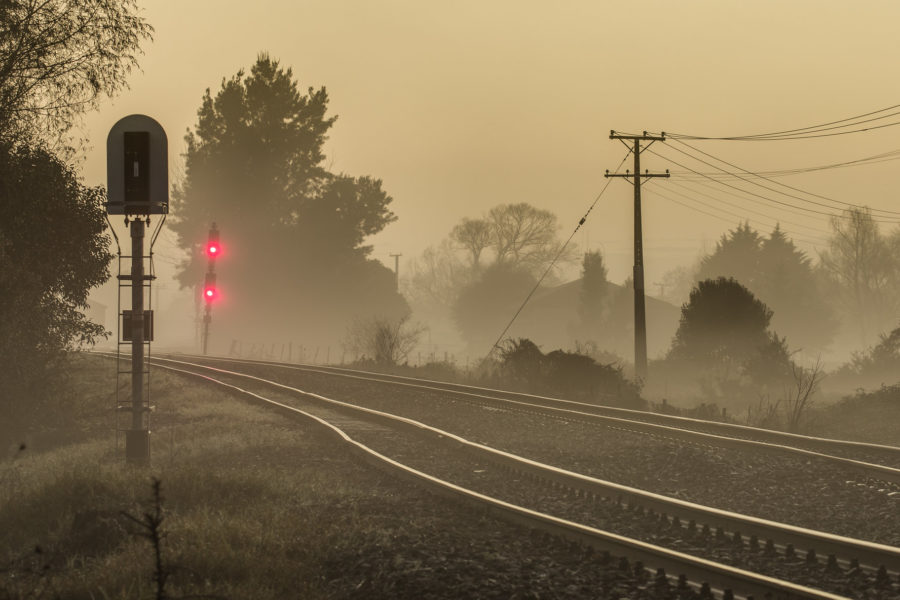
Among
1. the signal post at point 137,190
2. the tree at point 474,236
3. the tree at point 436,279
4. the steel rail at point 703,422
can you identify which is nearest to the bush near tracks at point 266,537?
the signal post at point 137,190

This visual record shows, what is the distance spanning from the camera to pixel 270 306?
58.1 meters

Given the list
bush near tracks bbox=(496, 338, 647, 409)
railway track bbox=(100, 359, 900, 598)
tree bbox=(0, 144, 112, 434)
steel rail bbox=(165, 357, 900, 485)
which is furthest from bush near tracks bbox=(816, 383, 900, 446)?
tree bbox=(0, 144, 112, 434)

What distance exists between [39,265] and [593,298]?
5529 centimetres

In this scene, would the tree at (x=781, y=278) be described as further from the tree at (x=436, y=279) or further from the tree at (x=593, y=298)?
the tree at (x=436, y=279)

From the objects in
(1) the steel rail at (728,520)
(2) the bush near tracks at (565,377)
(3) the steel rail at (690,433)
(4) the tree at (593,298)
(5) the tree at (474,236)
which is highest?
(5) the tree at (474,236)

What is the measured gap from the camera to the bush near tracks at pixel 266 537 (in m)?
6.29

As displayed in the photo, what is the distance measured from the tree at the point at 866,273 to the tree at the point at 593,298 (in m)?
29.9

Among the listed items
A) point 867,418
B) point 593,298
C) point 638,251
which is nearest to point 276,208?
point 593,298

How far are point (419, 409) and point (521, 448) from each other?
194 inches

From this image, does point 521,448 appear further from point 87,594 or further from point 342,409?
point 87,594

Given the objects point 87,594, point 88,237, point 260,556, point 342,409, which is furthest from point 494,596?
point 88,237

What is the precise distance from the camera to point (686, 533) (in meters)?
7.68

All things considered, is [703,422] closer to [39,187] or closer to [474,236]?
[39,187]

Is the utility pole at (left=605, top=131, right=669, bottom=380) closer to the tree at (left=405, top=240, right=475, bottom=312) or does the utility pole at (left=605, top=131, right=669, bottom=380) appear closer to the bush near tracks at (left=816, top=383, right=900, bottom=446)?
the bush near tracks at (left=816, top=383, right=900, bottom=446)
